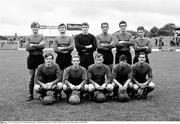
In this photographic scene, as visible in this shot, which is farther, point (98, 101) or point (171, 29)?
point (171, 29)

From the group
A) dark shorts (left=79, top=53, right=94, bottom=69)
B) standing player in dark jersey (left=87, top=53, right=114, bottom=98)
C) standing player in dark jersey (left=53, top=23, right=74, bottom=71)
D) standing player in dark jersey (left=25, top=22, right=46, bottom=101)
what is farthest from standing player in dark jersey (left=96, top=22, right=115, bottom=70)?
standing player in dark jersey (left=25, top=22, right=46, bottom=101)

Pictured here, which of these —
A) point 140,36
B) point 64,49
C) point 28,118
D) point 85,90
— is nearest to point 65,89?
point 85,90

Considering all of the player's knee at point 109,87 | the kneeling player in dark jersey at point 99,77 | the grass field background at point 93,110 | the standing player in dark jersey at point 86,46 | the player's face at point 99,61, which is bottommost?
the grass field background at point 93,110

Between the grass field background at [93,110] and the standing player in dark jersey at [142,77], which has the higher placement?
the standing player in dark jersey at [142,77]

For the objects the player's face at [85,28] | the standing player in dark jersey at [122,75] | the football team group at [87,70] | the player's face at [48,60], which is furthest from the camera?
the player's face at [85,28]

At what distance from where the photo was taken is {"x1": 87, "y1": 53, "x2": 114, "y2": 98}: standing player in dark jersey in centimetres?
655

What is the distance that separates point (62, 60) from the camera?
23.0ft

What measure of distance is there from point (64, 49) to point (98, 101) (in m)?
1.47

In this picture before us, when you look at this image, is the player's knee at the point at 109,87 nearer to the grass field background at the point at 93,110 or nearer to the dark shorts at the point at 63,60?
the grass field background at the point at 93,110

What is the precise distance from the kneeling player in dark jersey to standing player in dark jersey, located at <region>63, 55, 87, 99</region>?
0.19m

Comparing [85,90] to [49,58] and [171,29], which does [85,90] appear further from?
[171,29]

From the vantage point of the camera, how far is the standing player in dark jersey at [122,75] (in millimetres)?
6594

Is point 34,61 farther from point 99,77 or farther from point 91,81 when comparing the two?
point 99,77

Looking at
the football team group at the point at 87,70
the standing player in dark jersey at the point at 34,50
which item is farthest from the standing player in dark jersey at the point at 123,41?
the standing player in dark jersey at the point at 34,50
